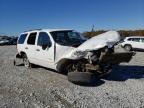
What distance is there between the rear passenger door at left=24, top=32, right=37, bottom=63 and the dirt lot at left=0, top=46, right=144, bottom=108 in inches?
64.9

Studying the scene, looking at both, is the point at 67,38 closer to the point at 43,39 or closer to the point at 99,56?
the point at 43,39

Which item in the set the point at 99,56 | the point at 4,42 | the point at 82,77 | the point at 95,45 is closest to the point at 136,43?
the point at 99,56

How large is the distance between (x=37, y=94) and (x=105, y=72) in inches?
101

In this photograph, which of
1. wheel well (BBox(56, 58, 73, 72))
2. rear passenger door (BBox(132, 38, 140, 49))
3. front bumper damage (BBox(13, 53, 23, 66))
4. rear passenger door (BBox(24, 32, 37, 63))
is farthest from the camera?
rear passenger door (BBox(132, 38, 140, 49))

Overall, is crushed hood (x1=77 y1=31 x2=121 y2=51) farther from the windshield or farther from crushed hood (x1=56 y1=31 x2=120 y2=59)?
the windshield

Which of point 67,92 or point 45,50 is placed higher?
point 45,50

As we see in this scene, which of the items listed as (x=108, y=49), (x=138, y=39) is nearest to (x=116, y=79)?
(x=108, y=49)

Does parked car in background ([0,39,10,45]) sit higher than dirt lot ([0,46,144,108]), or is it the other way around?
dirt lot ([0,46,144,108])

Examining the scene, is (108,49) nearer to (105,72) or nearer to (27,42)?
(105,72)

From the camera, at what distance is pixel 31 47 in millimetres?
11852

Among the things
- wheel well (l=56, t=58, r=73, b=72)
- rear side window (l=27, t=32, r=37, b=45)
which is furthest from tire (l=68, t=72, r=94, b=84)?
rear side window (l=27, t=32, r=37, b=45)

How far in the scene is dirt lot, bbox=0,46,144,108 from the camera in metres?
6.46

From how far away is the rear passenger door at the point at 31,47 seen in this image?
11684 mm

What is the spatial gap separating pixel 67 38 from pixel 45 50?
98 cm
